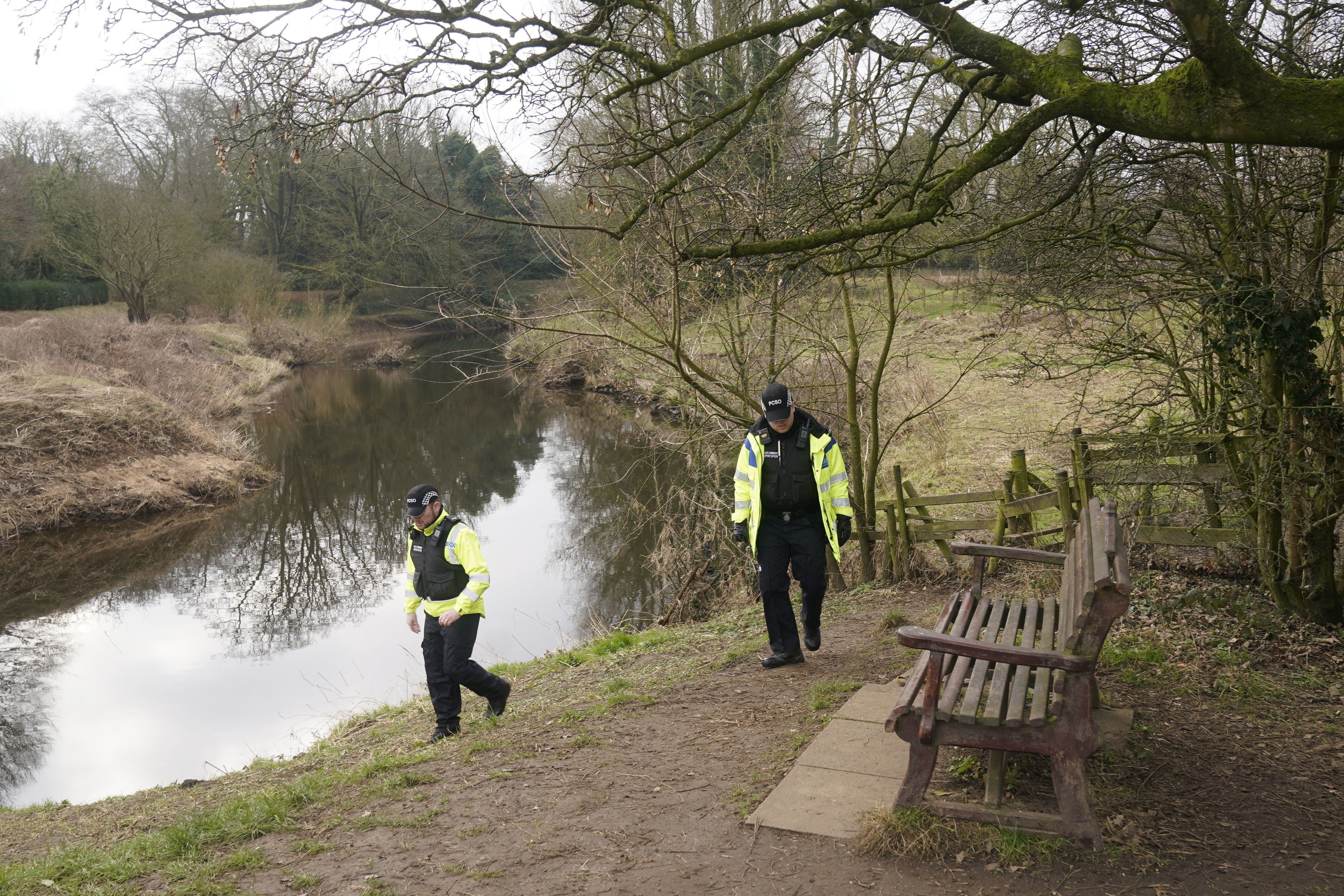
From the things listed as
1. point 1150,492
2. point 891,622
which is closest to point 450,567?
point 891,622

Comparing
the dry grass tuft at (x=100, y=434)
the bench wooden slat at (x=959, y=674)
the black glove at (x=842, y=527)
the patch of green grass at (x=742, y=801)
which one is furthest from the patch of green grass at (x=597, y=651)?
the dry grass tuft at (x=100, y=434)

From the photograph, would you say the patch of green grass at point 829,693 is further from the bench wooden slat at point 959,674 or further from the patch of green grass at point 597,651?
the patch of green grass at point 597,651

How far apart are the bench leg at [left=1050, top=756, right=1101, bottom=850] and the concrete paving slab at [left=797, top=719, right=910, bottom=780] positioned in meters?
0.80

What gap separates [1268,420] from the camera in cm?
570

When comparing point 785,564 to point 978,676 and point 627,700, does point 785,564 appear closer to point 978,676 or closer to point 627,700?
point 627,700

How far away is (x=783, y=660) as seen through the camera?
6.44 meters

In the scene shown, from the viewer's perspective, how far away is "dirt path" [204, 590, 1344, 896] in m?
3.51

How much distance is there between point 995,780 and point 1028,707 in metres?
0.32

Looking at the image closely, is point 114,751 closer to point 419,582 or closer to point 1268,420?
point 419,582

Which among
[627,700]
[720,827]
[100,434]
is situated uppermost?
[100,434]

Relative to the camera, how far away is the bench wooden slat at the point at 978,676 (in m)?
3.62

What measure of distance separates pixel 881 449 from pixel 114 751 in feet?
27.2

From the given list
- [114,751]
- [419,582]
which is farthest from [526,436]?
[419,582]

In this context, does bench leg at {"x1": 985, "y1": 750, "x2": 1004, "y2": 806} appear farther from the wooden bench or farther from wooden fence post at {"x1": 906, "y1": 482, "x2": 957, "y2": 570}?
wooden fence post at {"x1": 906, "y1": 482, "x2": 957, "y2": 570}
